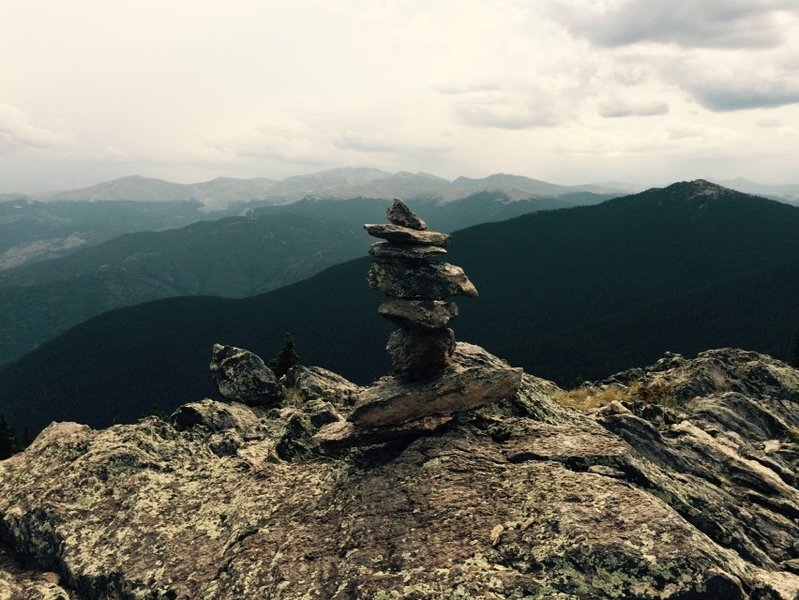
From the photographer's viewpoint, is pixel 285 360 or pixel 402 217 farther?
pixel 285 360

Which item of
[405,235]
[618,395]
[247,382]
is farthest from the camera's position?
[618,395]

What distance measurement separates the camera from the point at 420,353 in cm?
2538

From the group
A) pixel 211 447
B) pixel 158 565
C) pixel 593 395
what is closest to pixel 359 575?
pixel 158 565

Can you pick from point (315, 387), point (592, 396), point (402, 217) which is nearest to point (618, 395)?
point (592, 396)

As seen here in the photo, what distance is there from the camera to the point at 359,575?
1728 centimetres

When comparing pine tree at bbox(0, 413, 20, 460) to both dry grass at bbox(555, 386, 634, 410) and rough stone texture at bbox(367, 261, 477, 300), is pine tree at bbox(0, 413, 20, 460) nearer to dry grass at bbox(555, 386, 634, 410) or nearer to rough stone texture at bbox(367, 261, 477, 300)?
rough stone texture at bbox(367, 261, 477, 300)

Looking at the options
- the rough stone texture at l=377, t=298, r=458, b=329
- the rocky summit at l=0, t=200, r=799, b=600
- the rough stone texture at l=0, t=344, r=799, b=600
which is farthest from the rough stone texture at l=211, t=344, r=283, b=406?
the rough stone texture at l=377, t=298, r=458, b=329

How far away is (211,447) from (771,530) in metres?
28.1

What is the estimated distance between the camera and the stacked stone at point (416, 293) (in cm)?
2553

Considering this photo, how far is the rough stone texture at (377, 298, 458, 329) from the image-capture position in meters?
25.5

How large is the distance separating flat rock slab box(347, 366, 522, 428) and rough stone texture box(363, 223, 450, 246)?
700 cm

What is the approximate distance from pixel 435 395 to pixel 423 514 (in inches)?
244

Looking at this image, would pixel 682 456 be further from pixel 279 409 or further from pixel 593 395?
pixel 279 409

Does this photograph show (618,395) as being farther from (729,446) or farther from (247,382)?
(247,382)
